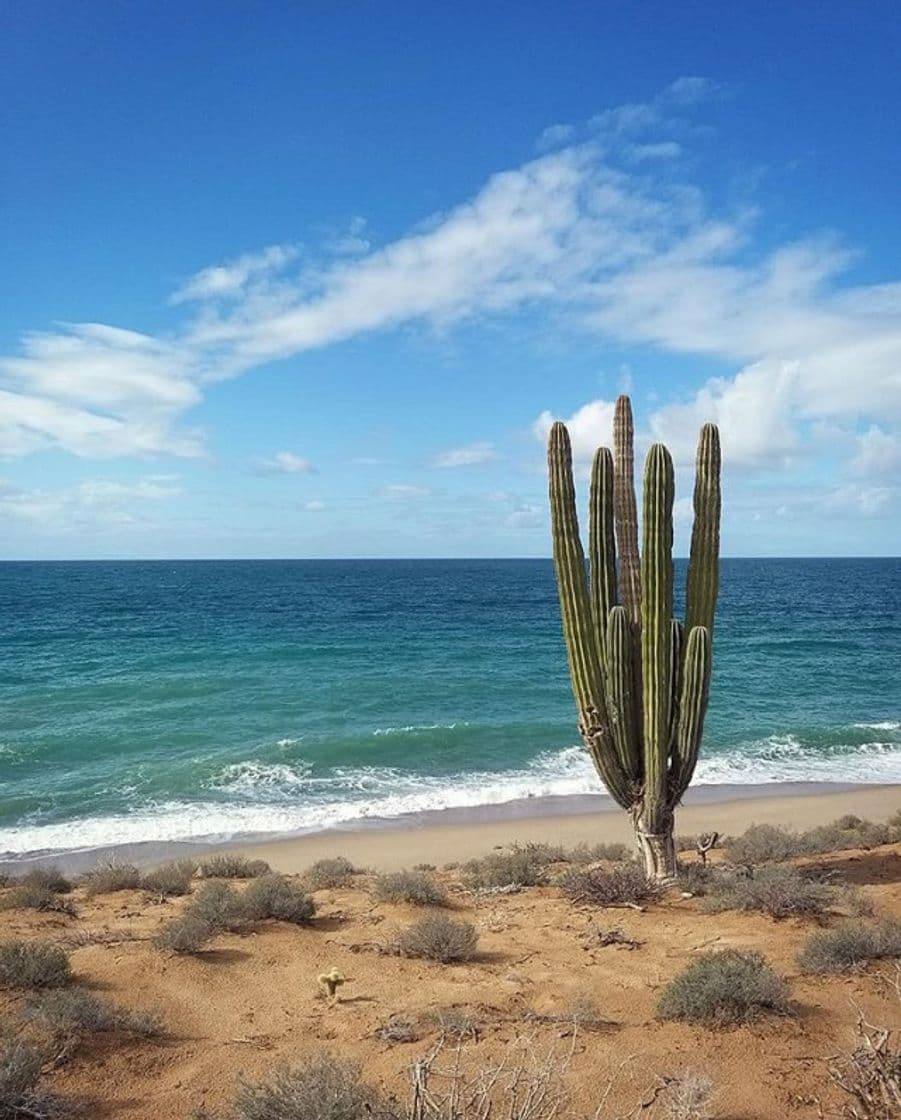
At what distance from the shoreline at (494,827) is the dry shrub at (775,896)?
17.9ft

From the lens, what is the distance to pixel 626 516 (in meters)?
9.68

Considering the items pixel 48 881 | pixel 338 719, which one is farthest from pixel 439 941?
pixel 338 719

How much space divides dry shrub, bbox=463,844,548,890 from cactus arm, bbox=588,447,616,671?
10.6ft

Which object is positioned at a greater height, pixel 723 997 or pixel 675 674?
pixel 675 674

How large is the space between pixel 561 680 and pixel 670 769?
20.3 metres

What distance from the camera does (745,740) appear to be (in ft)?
71.4

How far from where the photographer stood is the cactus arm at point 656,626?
29.7ft

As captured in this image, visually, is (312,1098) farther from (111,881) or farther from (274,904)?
(111,881)

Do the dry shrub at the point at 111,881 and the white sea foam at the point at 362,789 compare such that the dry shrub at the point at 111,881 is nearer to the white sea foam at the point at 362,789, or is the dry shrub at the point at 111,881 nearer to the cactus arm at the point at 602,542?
the white sea foam at the point at 362,789

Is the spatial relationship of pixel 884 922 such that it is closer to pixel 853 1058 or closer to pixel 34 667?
pixel 853 1058

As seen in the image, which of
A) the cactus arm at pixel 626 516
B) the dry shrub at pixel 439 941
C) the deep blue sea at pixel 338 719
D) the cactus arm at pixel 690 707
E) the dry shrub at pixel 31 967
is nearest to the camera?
the dry shrub at pixel 31 967

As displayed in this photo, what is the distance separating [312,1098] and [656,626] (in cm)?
629

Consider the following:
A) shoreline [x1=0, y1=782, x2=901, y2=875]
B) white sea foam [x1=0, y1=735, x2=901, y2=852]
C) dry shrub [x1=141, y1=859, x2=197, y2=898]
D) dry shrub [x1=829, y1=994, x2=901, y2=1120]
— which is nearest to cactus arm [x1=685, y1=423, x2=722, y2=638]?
dry shrub [x1=829, y1=994, x2=901, y2=1120]

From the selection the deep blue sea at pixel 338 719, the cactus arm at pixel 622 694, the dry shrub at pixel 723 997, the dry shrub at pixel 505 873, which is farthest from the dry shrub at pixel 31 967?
the deep blue sea at pixel 338 719
